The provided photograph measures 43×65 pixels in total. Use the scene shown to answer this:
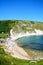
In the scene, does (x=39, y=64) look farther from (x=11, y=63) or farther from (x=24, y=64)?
(x=11, y=63)

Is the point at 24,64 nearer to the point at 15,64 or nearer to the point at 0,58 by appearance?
the point at 15,64

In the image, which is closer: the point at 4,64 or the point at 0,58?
the point at 4,64

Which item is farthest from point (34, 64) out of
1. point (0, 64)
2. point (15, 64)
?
point (0, 64)

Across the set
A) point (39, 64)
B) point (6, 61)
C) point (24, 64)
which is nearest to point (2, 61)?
point (6, 61)

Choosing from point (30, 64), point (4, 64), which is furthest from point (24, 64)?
point (4, 64)

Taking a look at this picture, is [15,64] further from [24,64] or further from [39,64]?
[39,64]

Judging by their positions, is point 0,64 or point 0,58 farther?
point 0,58
